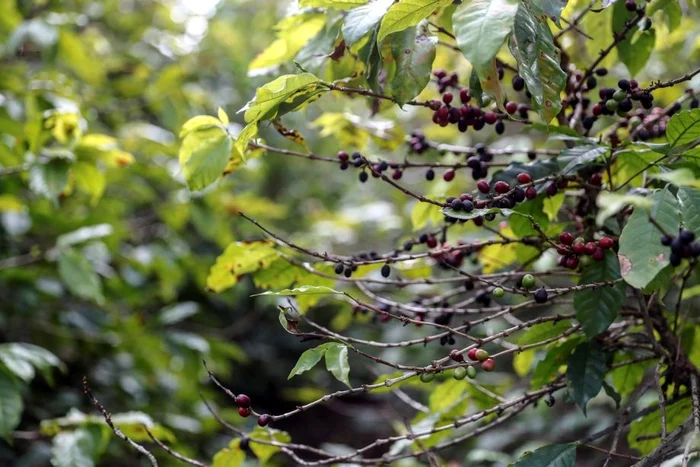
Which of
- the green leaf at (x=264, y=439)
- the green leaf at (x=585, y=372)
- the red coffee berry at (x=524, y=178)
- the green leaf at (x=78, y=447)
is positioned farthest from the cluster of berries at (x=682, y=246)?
the green leaf at (x=78, y=447)

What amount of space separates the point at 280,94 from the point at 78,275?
1.42 m

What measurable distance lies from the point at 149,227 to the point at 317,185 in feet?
5.41

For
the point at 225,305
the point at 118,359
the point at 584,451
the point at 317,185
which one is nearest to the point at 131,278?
the point at 118,359

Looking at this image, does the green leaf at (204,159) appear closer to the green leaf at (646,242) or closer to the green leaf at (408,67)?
the green leaf at (408,67)

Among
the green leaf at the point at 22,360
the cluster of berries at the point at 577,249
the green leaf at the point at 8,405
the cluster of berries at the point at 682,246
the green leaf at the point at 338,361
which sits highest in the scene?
the cluster of berries at the point at 682,246

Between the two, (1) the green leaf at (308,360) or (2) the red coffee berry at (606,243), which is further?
(2) the red coffee berry at (606,243)

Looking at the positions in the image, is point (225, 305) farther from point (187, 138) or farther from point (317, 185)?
point (187, 138)

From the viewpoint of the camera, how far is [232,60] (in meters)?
4.21

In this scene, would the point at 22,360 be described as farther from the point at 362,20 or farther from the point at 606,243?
the point at 606,243

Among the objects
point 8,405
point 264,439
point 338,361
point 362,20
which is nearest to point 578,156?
point 362,20

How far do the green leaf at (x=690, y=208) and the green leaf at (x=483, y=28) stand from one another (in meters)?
0.38

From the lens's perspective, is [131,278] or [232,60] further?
[232,60]

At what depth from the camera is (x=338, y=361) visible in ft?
3.63

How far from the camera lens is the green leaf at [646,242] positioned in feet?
3.01
